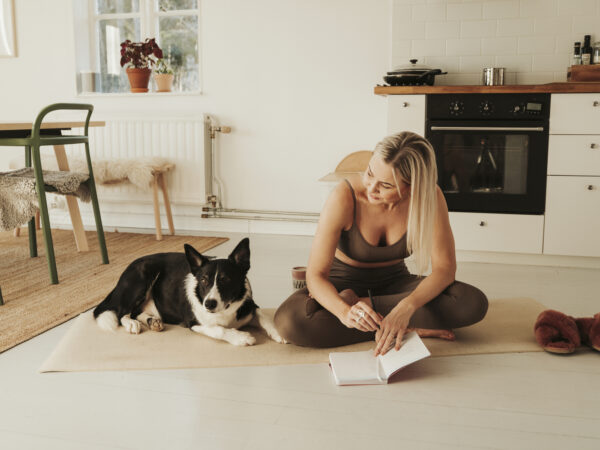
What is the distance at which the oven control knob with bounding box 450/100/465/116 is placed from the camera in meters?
3.40

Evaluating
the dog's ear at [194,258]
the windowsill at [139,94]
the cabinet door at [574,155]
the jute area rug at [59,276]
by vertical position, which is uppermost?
the windowsill at [139,94]

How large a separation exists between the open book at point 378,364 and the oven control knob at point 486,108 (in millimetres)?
1940

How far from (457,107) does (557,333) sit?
168 centimetres

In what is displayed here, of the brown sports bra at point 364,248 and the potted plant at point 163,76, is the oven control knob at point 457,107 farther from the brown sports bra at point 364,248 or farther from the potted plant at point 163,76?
the potted plant at point 163,76

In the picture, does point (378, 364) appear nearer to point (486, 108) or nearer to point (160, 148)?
point (486, 108)

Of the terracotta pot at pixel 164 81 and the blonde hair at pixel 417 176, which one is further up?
the terracotta pot at pixel 164 81

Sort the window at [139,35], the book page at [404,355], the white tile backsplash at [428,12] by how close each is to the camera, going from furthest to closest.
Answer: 1. the window at [139,35]
2. the white tile backsplash at [428,12]
3. the book page at [404,355]

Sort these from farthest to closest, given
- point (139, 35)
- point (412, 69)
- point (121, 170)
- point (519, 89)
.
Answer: point (139, 35), point (121, 170), point (412, 69), point (519, 89)

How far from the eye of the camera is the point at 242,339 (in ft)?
6.88

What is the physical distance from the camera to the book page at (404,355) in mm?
1729

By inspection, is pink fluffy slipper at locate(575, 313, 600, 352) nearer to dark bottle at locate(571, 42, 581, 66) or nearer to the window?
dark bottle at locate(571, 42, 581, 66)

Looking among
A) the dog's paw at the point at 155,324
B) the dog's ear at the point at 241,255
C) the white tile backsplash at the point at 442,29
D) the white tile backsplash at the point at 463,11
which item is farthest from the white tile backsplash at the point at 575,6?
the dog's paw at the point at 155,324

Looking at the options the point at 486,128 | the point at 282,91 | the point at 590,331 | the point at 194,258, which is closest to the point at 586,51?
the point at 486,128

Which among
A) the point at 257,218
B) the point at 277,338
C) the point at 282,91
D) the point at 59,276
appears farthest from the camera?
the point at 257,218
